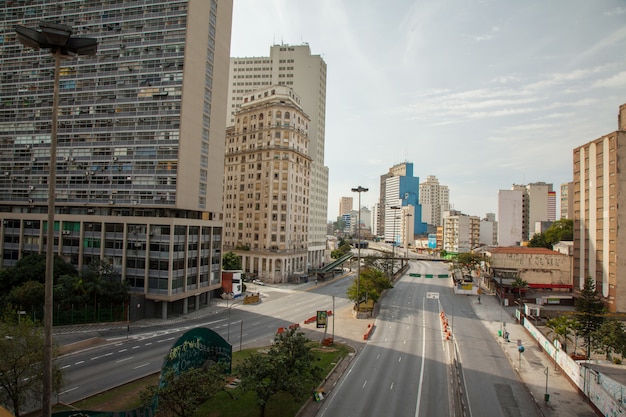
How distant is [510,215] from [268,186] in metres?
105

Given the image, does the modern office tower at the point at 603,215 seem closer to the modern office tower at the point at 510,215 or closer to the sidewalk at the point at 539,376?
the sidewalk at the point at 539,376

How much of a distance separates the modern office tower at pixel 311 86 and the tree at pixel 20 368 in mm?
101558

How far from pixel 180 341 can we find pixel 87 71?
54.8m

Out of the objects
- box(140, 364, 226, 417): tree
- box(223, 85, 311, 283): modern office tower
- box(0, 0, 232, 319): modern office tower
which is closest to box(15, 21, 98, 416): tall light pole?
box(140, 364, 226, 417): tree

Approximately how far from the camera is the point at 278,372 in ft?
85.4

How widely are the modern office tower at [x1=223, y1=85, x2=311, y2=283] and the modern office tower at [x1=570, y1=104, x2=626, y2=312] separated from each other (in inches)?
2413

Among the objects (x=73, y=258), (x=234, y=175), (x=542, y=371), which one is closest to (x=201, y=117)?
(x=73, y=258)

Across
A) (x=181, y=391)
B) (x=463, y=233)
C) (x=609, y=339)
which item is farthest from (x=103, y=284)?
(x=463, y=233)

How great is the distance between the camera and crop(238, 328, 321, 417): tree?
994 inches

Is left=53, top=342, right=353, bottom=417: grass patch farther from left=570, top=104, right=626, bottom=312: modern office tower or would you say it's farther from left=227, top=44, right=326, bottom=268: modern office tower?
→ left=227, top=44, right=326, bottom=268: modern office tower

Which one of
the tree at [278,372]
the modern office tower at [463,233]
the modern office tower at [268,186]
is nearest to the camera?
the tree at [278,372]

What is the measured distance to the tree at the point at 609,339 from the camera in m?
40.2

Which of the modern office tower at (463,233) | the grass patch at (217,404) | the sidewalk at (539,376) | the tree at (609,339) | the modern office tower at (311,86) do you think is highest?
the modern office tower at (311,86)

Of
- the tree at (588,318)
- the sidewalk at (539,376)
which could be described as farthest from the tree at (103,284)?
the tree at (588,318)
